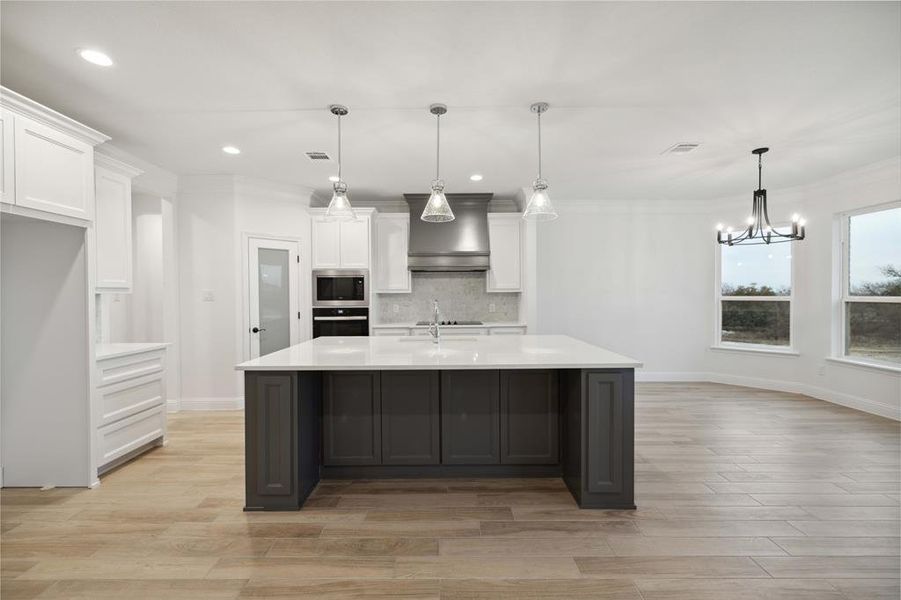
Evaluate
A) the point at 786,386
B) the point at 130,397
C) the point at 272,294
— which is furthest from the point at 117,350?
the point at 786,386

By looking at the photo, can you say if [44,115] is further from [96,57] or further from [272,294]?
[272,294]

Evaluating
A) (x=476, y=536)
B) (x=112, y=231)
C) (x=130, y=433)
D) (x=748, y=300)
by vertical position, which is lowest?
(x=476, y=536)

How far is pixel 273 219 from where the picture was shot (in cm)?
518

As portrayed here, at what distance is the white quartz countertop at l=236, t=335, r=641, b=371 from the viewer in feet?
8.09

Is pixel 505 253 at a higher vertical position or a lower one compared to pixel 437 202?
lower

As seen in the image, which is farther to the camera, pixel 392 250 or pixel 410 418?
pixel 392 250

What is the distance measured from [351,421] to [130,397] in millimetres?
1840

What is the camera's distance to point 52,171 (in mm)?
2672

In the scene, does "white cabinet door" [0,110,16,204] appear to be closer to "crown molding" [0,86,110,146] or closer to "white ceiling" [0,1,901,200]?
"crown molding" [0,86,110,146]

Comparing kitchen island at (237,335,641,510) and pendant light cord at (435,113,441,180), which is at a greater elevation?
pendant light cord at (435,113,441,180)

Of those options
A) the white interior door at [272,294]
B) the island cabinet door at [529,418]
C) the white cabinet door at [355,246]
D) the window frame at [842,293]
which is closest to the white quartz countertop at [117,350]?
the white interior door at [272,294]

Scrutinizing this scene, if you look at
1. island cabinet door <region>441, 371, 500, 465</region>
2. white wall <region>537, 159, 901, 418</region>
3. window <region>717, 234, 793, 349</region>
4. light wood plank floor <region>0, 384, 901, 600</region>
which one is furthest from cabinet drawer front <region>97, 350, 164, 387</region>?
window <region>717, 234, 793, 349</region>

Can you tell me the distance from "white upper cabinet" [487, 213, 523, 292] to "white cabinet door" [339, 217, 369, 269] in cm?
162

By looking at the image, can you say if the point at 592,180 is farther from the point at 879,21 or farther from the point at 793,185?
the point at 879,21
